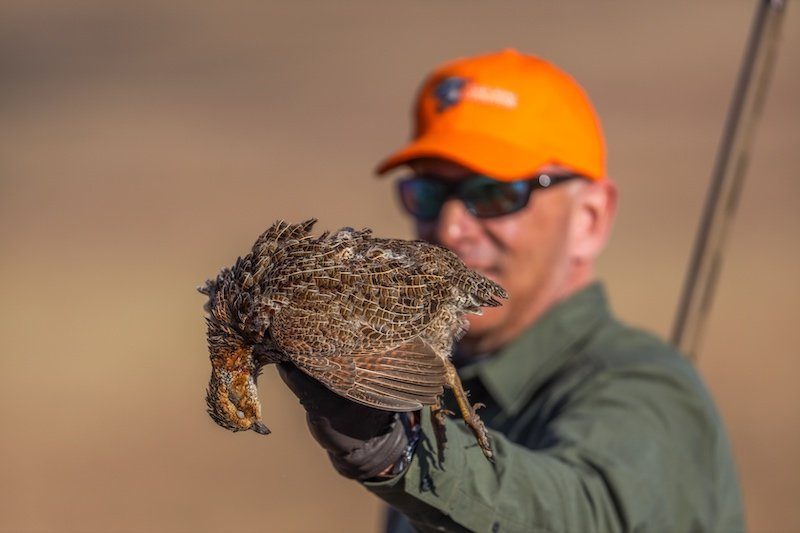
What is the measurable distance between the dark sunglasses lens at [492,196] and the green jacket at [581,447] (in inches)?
22.3

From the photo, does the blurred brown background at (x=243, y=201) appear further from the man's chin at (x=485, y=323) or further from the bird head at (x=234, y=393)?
the bird head at (x=234, y=393)

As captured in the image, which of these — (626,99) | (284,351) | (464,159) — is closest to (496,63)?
(464,159)

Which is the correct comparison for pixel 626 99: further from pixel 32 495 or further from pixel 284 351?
pixel 284 351

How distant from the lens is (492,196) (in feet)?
17.8

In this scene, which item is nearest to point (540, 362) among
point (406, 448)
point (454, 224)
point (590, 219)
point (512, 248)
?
point (512, 248)

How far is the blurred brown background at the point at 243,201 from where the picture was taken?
40.2 ft

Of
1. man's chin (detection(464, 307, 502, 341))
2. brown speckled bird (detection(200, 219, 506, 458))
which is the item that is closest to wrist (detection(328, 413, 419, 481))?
brown speckled bird (detection(200, 219, 506, 458))

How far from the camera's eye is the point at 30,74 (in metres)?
29.5

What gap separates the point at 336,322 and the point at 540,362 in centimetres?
233

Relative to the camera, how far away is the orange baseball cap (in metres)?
5.38

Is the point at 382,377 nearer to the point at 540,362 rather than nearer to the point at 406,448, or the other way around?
the point at 406,448

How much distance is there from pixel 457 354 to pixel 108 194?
53.8ft

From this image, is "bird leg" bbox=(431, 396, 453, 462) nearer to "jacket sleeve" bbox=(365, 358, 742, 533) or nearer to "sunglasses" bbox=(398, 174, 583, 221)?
"jacket sleeve" bbox=(365, 358, 742, 533)

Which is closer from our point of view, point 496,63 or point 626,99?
point 496,63
